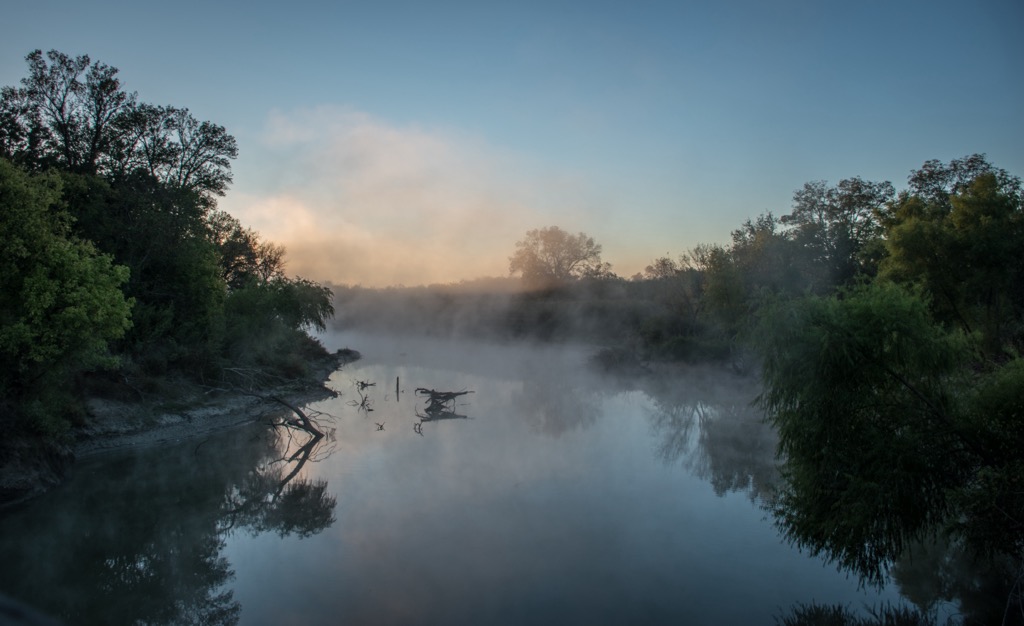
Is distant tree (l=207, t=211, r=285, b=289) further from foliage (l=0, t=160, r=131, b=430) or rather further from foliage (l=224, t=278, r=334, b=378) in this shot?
foliage (l=0, t=160, r=131, b=430)

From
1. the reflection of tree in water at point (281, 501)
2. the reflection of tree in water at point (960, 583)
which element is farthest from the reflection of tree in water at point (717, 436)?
the reflection of tree in water at point (281, 501)

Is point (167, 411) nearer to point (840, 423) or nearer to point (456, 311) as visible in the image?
point (840, 423)

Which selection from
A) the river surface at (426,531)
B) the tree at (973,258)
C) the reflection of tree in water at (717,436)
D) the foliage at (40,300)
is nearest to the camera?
the river surface at (426,531)

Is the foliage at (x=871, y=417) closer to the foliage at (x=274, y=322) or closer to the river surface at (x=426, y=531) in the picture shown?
the river surface at (x=426, y=531)

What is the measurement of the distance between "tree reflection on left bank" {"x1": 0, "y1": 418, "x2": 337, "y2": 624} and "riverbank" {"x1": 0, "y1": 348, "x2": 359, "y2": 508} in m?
0.63

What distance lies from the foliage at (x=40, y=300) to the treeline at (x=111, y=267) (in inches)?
1.3

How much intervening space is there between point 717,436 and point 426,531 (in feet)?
38.7

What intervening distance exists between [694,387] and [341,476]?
18825 millimetres

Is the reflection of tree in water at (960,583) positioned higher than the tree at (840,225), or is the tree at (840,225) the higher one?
the tree at (840,225)

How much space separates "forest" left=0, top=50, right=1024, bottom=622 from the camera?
853cm

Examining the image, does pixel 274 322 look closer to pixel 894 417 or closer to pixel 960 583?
pixel 894 417

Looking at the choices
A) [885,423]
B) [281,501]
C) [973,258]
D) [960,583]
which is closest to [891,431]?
[885,423]

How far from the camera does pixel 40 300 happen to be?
14328 millimetres

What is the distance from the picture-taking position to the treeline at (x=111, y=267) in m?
14.6
